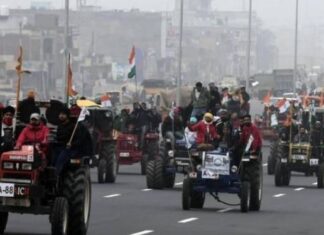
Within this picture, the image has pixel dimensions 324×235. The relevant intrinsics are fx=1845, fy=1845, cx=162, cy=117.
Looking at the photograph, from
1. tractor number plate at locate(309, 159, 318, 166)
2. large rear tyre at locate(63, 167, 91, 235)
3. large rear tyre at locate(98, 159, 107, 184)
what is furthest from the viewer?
tractor number plate at locate(309, 159, 318, 166)

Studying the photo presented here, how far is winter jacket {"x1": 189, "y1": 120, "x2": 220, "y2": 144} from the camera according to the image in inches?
1410

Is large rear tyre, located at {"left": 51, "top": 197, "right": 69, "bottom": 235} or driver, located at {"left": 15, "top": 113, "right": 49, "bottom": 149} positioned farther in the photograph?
driver, located at {"left": 15, "top": 113, "right": 49, "bottom": 149}

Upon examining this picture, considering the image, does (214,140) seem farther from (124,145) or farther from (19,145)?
(124,145)

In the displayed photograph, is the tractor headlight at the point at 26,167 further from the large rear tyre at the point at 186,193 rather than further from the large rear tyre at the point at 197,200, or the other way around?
the large rear tyre at the point at 197,200

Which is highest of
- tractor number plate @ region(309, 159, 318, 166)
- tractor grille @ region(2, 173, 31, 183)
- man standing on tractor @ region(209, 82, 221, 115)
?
man standing on tractor @ region(209, 82, 221, 115)

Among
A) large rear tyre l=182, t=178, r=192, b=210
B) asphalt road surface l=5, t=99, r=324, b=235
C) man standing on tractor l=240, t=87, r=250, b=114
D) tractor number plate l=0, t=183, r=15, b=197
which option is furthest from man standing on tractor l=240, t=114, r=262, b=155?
man standing on tractor l=240, t=87, r=250, b=114

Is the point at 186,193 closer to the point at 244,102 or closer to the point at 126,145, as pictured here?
the point at 126,145

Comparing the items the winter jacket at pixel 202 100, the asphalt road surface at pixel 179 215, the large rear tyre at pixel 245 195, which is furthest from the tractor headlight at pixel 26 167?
the winter jacket at pixel 202 100

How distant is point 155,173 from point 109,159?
284 centimetres

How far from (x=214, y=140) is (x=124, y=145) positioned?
1458 centimetres

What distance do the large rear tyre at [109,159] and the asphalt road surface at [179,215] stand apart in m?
0.33

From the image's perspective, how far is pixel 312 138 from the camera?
46.8 m

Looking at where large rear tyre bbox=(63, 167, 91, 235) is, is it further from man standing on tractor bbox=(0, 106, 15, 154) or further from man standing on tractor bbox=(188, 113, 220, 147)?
man standing on tractor bbox=(188, 113, 220, 147)

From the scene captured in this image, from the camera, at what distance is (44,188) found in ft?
85.3
